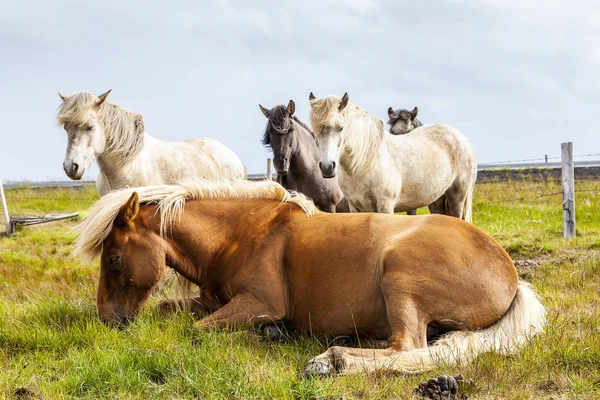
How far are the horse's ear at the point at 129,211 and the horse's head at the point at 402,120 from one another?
26.6 ft

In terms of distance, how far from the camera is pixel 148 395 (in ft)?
10.6

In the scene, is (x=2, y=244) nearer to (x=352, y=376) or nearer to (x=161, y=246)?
(x=161, y=246)

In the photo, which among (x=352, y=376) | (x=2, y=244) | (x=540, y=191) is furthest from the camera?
(x=540, y=191)

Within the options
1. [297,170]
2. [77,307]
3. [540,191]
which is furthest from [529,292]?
[540,191]

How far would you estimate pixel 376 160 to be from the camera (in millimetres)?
7777

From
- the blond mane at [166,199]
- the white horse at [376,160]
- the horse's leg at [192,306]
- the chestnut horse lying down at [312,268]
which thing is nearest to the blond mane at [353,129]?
the white horse at [376,160]

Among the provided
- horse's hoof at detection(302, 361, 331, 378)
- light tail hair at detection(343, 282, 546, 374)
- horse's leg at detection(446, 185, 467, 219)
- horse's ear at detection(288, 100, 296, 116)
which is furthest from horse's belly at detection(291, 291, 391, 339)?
horse's leg at detection(446, 185, 467, 219)

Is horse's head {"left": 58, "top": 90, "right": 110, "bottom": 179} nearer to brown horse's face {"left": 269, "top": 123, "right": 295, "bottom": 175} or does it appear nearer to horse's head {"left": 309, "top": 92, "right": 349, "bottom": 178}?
brown horse's face {"left": 269, "top": 123, "right": 295, "bottom": 175}

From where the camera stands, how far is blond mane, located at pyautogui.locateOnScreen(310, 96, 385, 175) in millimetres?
7461

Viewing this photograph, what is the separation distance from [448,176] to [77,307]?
5.99 m

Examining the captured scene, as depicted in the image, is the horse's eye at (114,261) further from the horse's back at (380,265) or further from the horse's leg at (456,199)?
the horse's leg at (456,199)

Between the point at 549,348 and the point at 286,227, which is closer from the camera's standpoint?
the point at 549,348

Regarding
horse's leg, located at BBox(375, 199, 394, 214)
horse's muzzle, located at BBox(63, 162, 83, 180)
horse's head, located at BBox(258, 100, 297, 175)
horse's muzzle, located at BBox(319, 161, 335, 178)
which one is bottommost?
horse's leg, located at BBox(375, 199, 394, 214)

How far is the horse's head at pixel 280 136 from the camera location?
8.15 metres
